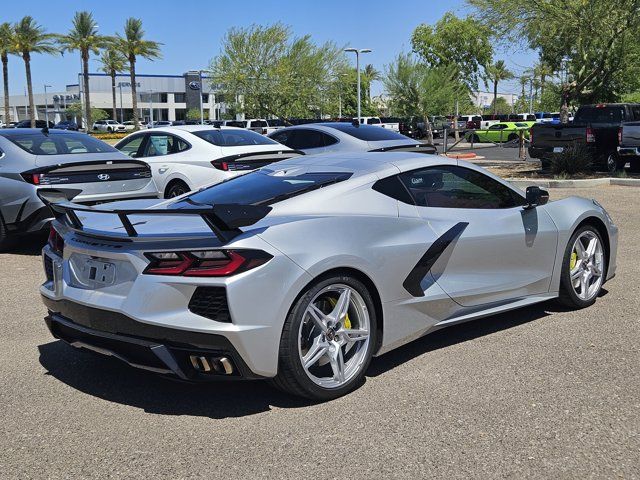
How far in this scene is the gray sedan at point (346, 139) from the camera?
12.2 metres

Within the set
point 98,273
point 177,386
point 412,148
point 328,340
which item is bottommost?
point 177,386

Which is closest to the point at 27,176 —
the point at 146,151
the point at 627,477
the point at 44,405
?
the point at 146,151

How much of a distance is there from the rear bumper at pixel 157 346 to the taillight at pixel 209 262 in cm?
31

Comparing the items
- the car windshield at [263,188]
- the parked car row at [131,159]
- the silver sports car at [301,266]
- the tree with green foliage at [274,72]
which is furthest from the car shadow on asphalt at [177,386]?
the tree with green foliage at [274,72]

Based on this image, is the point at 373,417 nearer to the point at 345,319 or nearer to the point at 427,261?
the point at 345,319

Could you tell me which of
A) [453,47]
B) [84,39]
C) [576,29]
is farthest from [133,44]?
[576,29]

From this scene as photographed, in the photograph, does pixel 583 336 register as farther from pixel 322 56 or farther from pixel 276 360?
pixel 322 56

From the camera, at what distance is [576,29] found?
2017 cm

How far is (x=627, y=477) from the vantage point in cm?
316

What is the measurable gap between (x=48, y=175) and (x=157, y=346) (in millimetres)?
5354

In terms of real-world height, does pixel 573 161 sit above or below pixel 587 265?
above

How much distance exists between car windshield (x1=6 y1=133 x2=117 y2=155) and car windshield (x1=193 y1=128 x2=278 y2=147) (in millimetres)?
2142

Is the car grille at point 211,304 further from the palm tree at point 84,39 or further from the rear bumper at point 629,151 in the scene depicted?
the palm tree at point 84,39

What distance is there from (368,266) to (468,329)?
1.65 m
